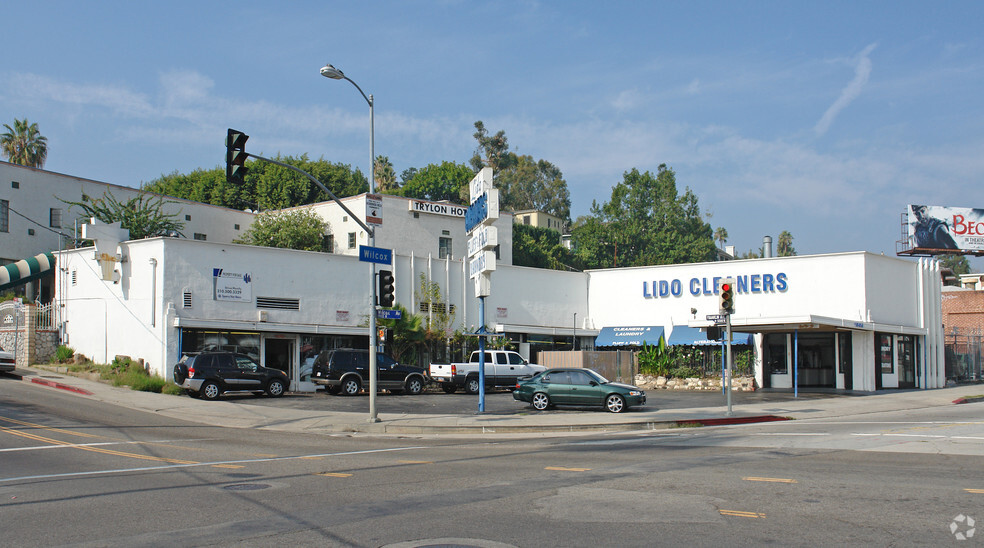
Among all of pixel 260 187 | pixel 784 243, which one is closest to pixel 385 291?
pixel 260 187

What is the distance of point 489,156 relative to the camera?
99.2 meters

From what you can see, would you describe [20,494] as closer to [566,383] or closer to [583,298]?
→ [566,383]

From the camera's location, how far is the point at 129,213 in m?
43.3

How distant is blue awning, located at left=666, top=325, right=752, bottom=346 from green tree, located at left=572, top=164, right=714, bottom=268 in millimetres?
40387

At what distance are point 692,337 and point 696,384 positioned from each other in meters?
4.22

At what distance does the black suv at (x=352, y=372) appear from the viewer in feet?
96.3

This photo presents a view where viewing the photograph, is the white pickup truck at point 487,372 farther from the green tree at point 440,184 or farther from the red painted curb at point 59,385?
the green tree at point 440,184

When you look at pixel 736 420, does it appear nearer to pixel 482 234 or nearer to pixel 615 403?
pixel 615 403

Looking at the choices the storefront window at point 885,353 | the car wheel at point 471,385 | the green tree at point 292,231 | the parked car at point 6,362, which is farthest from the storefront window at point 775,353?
the parked car at point 6,362

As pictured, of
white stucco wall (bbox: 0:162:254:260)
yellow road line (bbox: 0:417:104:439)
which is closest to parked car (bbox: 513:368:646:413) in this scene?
yellow road line (bbox: 0:417:104:439)

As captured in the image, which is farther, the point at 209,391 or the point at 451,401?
the point at 451,401

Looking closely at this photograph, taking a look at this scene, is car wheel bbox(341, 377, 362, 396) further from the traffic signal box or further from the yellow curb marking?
the yellow curb marking

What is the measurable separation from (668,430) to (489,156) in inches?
3204

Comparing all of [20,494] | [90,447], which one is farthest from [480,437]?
[20,494]
